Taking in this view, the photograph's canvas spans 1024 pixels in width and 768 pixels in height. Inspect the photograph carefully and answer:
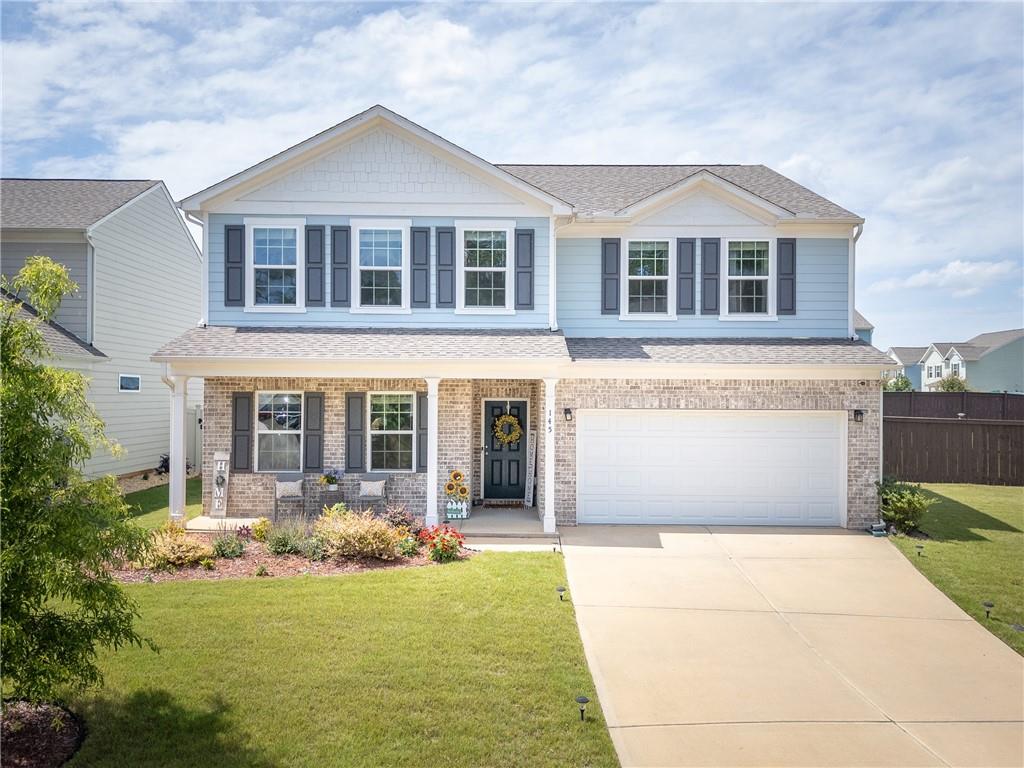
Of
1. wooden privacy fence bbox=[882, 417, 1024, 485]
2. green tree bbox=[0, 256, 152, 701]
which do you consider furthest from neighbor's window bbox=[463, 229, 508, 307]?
wooden privacy fence bbox=[882, 417, 1024, 485]

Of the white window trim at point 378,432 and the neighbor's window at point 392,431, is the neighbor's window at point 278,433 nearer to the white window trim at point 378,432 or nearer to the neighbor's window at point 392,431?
the white window trim at point 378,432

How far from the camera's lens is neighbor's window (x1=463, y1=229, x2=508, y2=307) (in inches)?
462

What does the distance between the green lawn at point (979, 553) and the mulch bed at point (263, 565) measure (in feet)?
22.1

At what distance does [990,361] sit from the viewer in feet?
135

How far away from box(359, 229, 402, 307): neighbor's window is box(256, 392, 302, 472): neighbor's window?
2.42 m

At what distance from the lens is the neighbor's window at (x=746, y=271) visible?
1222 cm

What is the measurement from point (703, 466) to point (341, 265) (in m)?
7.92

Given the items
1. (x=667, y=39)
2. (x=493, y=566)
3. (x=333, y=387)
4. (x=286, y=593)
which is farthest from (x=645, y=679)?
(x=667, y=39)

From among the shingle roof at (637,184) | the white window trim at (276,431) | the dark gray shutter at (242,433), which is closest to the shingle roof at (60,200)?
the dark gray shutter at (242,433)

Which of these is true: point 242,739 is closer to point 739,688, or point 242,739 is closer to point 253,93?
point 739,688

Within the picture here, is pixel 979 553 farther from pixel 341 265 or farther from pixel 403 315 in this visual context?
pixel 341 265

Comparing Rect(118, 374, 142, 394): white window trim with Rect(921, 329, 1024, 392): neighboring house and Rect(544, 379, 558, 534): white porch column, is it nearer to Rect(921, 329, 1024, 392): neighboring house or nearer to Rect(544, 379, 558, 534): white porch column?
Rect(544, 379, 558, 534): white porch column

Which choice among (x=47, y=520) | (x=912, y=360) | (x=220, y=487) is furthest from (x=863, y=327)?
(x=912, y=360)

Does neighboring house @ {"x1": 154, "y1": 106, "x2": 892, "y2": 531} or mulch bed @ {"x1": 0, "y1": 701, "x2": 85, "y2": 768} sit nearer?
mulch bed @ {"x1": 0, "y1": 701, "x2": 85, "y2": 768}
